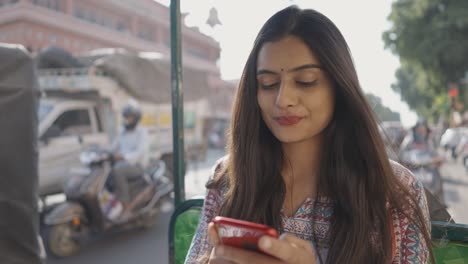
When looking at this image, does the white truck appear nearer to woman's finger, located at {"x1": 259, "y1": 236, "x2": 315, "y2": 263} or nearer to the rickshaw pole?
the rickshaw pole

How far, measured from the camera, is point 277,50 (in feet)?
3.90

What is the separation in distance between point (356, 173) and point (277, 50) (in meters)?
0.43

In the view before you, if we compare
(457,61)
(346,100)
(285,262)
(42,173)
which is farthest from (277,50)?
(457,61)

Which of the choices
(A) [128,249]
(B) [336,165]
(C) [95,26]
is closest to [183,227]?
(B) [336,165]

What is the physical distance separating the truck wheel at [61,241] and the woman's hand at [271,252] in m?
3.89

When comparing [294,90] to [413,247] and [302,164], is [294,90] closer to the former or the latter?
[302,164]

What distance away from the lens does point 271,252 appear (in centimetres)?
79

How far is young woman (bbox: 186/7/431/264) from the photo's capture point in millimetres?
1135

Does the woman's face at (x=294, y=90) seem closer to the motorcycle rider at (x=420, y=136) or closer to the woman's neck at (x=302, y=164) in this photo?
the woman's neck at (x=302, y=164)

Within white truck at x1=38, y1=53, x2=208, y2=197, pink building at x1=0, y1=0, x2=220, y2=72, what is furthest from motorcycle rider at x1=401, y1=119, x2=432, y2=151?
white truck at x1=38, y1=53, x2=208, y2=197

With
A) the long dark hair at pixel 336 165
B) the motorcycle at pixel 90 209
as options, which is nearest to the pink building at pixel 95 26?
the long dark hair at pixel 336 165

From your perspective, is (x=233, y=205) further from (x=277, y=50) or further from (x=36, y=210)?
(x=36, y=210)

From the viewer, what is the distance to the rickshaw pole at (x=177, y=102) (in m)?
1.74

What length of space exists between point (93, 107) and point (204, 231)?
229 inches
